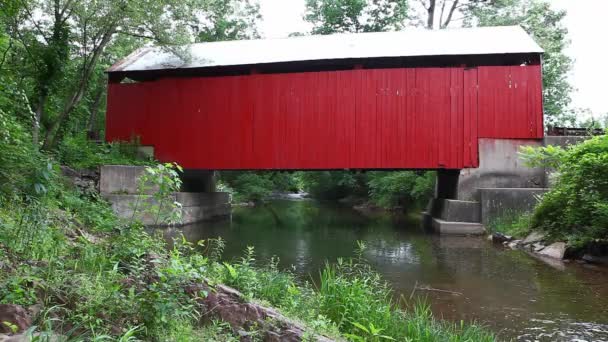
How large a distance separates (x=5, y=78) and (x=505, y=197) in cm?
1128

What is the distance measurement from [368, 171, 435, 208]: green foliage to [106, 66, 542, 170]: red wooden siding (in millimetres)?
6259

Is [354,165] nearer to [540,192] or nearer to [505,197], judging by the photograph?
[505,197]

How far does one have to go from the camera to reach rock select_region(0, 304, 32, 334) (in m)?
2.00

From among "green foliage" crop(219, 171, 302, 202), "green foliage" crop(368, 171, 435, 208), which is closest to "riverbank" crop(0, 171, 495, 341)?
"green foliage" crop(368, 171, 435, 208)

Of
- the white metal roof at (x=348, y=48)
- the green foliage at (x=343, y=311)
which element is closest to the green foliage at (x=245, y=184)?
the white metal roof at (x=348, y=48)

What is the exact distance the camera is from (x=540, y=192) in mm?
11336

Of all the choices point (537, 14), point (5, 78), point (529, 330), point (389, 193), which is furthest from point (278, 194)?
point (529, 330)

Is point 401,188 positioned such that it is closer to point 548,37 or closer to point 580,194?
point 548,37

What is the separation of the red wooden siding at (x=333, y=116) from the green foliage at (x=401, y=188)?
20.5 feet

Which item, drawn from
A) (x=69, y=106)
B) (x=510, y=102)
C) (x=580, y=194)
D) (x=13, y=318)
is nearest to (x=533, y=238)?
(x=580, y=194)

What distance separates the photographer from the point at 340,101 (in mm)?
12883

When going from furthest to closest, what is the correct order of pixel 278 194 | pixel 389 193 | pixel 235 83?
pixel 278 194
pixel 389 193
pixel 235 83

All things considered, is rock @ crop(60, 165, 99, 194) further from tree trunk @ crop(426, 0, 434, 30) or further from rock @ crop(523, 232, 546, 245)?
tree trunk @ crop(426, 0, 434, 30)

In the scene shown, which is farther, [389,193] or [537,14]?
[389,193]
